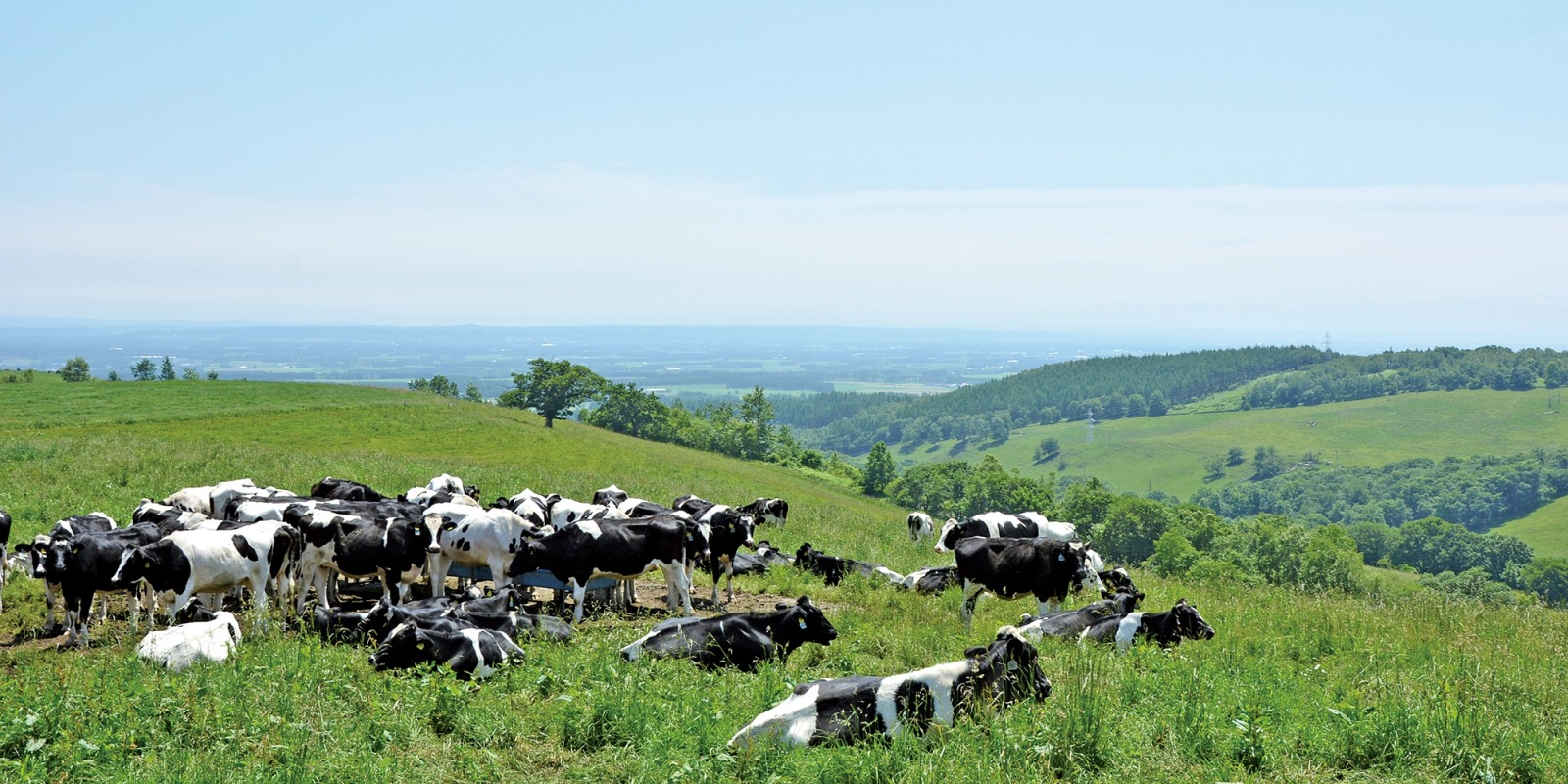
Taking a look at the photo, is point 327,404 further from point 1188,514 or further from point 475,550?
point 1188,514

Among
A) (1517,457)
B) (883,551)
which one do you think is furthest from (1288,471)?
(883,551)

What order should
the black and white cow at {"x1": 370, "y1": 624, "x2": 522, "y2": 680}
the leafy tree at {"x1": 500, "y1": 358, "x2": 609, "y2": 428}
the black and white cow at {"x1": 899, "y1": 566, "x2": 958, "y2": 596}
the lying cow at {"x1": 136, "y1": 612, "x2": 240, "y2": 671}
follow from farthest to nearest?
1. the leafy tree at {"x1": 500, "y1": 358, "x2": 609, "y2": 428}
2. the black and white cow at {"x1": 899, "y1": 566, "x2": 958, "y2": 596}
3. the black and white cow at {"x1": 370, "y1": 624, "x2": 522, "y2": 680}
4. the lying cow at {"x1": 136, "y1": 612, "x2": 240, "y2": 671}

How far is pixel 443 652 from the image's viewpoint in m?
10.8

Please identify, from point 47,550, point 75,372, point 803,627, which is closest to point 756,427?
point 75,372

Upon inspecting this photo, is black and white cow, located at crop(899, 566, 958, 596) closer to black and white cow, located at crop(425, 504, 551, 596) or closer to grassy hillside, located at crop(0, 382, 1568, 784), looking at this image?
grassy hillside, located at crop(0, 382, 1568, 784)

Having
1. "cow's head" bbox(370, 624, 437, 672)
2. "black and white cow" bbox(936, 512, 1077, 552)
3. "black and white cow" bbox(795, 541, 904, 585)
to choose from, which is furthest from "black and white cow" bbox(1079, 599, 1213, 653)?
"cow's head" bbox(370, 624, 437, 672)

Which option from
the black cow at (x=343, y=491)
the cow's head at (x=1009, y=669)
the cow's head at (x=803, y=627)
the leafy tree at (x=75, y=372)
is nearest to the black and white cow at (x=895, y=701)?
the cow's head at (x=1009, y=669)

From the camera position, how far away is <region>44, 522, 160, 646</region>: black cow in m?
12.7

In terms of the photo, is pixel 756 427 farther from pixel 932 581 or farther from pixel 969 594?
pixel 969 594

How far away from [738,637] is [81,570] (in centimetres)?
859

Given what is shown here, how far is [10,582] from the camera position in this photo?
52.2ft

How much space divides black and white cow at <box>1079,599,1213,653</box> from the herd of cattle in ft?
0.08

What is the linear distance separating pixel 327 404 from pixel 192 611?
2502 inches

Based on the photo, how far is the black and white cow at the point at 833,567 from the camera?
762 inches
